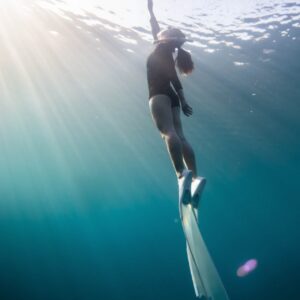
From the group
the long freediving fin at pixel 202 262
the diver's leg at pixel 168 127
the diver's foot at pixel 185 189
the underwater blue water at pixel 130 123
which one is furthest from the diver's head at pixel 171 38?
the underwater blue water at pixel 130 123

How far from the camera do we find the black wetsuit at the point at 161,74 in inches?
185

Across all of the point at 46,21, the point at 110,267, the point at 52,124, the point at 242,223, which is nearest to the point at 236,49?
→ the point at 46,21

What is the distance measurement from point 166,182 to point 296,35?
38046mm

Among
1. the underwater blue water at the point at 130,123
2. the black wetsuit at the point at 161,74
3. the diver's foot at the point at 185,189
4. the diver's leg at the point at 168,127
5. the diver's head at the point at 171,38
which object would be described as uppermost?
the diver's head at the point at 171,38

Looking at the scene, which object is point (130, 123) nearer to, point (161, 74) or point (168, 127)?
point (161, 74)

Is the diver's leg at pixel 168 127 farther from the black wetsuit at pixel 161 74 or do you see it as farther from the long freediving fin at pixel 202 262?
the long freediving fin at pixel 202 262

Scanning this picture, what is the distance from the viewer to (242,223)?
9569 centimetres

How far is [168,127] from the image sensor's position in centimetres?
449

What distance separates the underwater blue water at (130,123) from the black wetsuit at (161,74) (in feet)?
25.9

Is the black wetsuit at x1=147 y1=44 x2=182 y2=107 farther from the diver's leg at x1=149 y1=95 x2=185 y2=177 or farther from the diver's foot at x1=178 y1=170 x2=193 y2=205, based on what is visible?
the diver's foot at x1=178 y1=170 x2=193 y2=205

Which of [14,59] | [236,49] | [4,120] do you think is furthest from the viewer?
[4,120]

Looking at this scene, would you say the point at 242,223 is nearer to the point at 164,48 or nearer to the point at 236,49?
the point at 236,49

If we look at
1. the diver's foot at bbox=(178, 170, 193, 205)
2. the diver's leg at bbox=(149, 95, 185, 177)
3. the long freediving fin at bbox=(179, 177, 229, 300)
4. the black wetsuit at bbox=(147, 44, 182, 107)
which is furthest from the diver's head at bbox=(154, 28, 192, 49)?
the long freediving fin at bbox=(179, 177, 229, 300)

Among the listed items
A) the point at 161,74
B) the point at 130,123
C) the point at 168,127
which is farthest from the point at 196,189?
the point at 130,123
